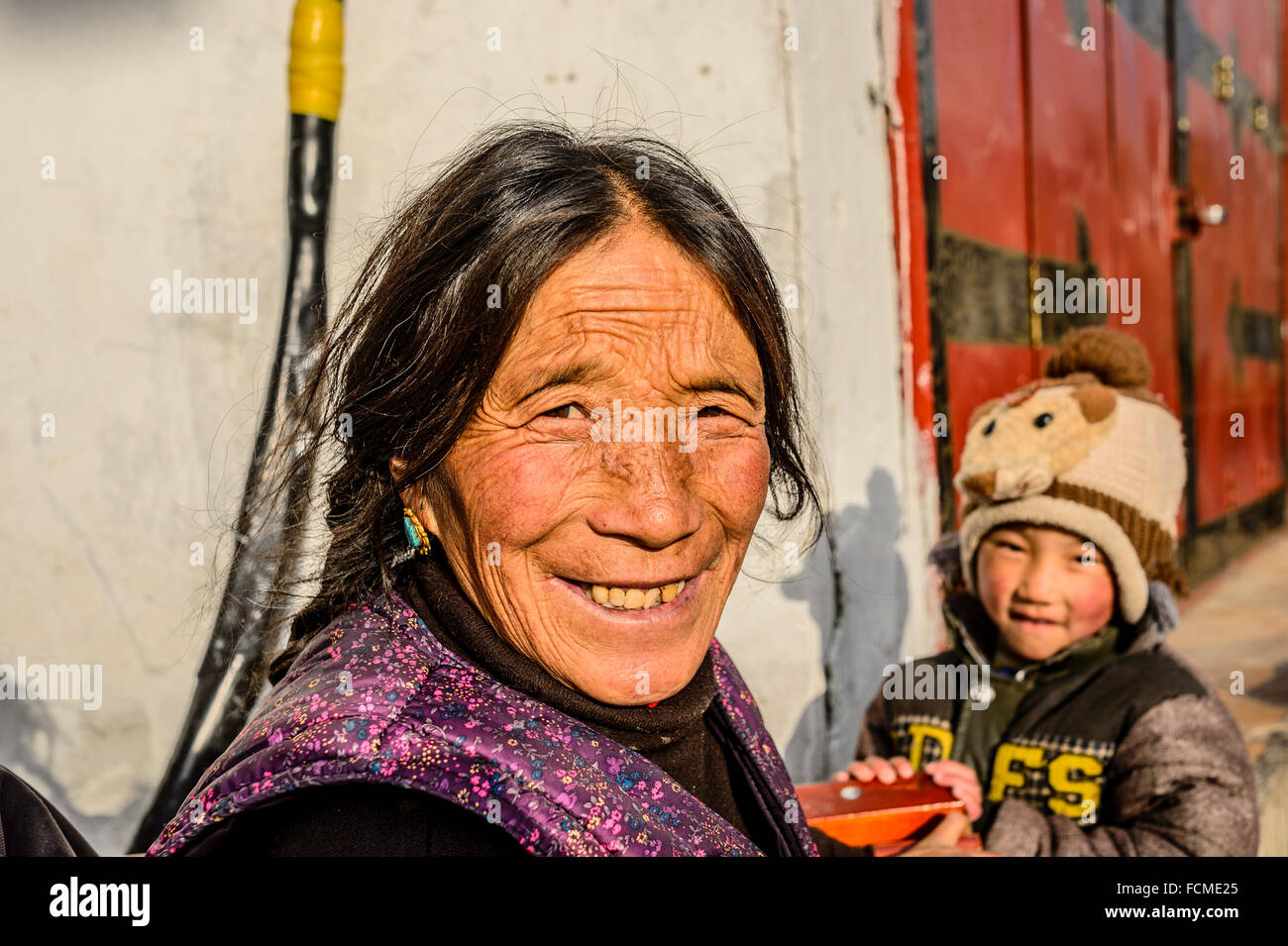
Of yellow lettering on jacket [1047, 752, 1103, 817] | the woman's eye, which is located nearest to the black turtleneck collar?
the woman's eye

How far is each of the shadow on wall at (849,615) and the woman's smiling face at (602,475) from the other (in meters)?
1.92

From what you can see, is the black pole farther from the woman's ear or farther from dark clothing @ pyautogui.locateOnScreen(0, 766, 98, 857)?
the woman's ear

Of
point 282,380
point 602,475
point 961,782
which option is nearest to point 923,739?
point 961,782

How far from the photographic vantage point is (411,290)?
4.01 feet

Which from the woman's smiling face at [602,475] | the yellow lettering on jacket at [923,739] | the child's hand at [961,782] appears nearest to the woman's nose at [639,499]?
the woman's smiling face at [602,475]

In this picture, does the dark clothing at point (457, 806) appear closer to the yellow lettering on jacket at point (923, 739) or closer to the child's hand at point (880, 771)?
the child's hand at point (880, 771)

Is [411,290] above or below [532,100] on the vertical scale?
below

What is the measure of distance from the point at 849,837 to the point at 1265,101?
8864 millimetres

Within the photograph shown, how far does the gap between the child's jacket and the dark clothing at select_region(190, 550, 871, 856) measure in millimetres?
707

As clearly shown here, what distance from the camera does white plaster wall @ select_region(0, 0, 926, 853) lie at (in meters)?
2.49

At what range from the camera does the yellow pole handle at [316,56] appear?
256 cm

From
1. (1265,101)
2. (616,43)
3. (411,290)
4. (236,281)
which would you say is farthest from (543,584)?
(1265,101)

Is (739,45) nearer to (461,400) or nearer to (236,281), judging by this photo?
(236,281)
